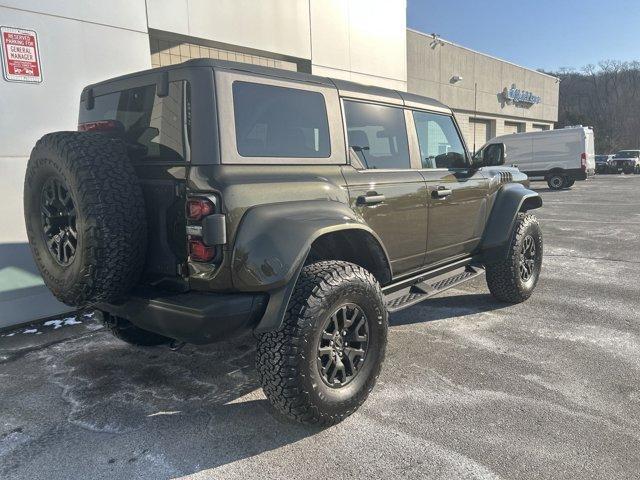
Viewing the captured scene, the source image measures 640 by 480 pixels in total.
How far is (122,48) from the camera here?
551 cm

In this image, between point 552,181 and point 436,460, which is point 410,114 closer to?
point 436,460

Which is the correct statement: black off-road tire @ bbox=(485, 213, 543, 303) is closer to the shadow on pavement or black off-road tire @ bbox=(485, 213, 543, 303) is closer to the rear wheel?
the shadow on pavement

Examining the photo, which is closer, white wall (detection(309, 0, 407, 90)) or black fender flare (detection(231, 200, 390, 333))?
black fender flare (detection(231, 200, 390, 333))

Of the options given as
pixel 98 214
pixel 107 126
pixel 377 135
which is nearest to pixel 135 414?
pixel 98 214

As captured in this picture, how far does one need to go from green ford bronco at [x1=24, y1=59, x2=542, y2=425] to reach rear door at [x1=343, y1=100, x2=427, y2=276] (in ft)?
0.06

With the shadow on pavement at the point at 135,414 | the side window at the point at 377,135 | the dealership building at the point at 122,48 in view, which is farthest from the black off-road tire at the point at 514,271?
the dealership building at the point at 122,48

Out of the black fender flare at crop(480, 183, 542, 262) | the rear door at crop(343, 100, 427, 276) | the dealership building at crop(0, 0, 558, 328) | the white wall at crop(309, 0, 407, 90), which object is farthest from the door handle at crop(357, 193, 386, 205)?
the white wall at crop(309, 0, 407, 90)

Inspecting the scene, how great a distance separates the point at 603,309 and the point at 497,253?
125 centimetres

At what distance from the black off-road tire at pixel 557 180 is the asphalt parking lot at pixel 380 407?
57.1 ft

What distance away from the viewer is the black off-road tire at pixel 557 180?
67.0 feet

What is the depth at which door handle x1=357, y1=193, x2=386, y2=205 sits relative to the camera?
3207 millimetres

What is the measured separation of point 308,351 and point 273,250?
599 millimetres

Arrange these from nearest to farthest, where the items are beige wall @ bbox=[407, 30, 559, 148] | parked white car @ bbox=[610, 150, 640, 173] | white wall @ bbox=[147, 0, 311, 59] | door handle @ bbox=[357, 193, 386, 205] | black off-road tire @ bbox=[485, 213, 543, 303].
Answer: door handle @ bbox=[357, 193, 386, 205] → black off-road tire @ bbox=[485, 213, 543, 303] → white wall @ bbox=[147, 0, 311, 59] → beige wall @ bbox=[407, 30, 559, 148] → parked white car @ bbox=[610, 150, 640, 173]

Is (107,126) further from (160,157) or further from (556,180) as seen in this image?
(556,180)
